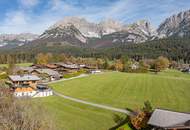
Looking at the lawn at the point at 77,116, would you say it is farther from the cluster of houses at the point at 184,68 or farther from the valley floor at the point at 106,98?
the cluster of houses at the point at 184,68

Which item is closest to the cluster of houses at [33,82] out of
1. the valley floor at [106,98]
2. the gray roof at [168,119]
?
the valley floor at [106,98]

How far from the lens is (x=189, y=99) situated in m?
64.3

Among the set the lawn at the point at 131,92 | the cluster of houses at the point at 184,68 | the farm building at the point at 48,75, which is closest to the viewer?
the lawn at the point at 131,92

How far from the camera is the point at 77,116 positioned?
1973 inches

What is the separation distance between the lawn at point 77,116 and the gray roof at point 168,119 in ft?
34.0

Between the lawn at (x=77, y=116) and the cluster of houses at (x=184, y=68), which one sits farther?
the cluster of houses at (x=184, y=68)

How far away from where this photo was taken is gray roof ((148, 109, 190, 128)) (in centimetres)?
3336

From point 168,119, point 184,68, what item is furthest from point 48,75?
point 184,68

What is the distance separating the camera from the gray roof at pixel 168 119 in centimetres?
3336

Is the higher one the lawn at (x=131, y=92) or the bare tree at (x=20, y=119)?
the bare tree at (x=20, y=119)

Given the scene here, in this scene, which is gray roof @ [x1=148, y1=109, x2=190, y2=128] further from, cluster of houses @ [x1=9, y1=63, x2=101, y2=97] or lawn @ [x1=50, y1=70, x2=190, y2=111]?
cluster of houses @ [x1=9, y1=63, x2=101, y2=97]

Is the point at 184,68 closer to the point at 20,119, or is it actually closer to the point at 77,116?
the point at 77,116

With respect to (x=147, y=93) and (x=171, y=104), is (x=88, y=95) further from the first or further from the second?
(x=171, y=104)

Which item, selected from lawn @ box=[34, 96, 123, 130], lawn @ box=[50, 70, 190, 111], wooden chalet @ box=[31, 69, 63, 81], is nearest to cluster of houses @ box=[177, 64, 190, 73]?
lawn @ box=[50, 70, 190, 111]
